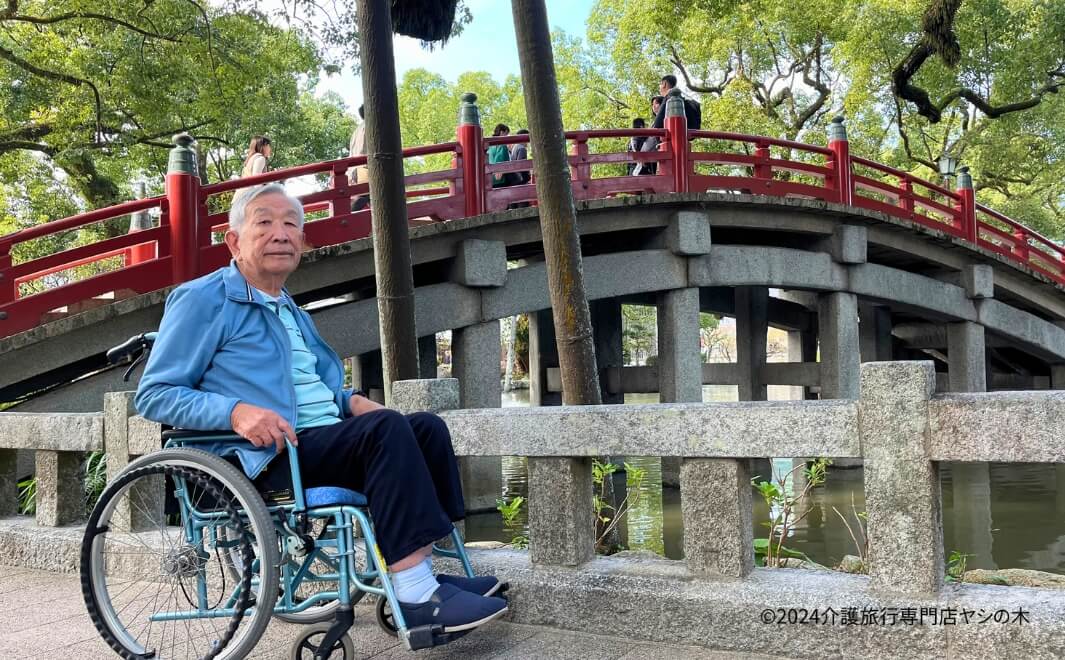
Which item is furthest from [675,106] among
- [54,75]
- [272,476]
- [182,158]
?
[272,476]

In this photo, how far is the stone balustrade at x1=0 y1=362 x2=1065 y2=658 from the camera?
7.64 ft

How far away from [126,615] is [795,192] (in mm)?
10636

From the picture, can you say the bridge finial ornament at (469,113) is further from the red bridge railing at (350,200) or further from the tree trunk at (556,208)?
the tree trunk at (556,208)

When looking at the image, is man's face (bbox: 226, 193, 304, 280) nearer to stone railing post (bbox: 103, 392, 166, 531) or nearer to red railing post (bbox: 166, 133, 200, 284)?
stone railing post (bbox: 103, 392, 166, 531)

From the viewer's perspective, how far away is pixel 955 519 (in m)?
9.84

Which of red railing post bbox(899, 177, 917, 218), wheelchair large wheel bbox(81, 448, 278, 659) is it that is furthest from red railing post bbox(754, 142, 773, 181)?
wheelchair large wheel bbox(81, 448, 278, 659)

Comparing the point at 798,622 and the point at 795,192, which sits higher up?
the point at 795,192

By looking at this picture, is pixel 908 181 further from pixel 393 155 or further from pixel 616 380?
pixel 393 155

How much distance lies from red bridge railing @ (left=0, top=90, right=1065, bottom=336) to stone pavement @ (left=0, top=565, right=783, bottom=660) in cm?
387

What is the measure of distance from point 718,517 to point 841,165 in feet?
36.0

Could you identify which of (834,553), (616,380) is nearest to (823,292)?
(616,380)

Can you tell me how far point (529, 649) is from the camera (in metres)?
2.70

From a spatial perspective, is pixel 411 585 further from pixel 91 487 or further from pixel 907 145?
pixel 907 145

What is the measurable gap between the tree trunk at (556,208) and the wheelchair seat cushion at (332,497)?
9.18 feet
